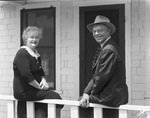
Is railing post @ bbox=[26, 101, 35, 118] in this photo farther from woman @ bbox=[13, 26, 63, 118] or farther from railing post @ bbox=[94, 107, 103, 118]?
railing post @ bbox=[94, 107, 103, 118]

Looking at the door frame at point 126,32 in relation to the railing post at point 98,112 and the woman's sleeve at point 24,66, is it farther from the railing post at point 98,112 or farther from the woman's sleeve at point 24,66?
the woman's sleeve at point 24,66

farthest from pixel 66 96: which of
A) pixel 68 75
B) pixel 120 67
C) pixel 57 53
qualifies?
pixel 120 67

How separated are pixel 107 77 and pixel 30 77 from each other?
871mm

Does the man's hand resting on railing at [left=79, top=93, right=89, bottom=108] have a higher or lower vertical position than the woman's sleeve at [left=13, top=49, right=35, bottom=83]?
lower

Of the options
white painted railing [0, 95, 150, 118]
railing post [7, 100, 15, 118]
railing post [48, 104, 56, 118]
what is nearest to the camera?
white painted railing [0, 95, 150, 118]

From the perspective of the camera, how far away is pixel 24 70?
3.44m

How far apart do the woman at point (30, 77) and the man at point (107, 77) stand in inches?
22.5

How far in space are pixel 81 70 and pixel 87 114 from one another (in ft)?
9.42

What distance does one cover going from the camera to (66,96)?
20.9 ft

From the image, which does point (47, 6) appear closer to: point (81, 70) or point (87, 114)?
point (81, 70)

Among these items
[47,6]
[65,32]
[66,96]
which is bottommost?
[66,96]

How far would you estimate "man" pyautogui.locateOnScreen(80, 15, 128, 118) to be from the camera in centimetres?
315

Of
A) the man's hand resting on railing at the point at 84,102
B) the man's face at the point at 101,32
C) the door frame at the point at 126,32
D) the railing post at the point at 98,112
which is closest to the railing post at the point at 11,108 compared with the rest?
the man's hand resting on railing at the point at 84,102

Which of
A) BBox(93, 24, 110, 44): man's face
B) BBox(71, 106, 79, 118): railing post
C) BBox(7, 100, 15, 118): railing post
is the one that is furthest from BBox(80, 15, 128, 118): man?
BBox(7, 100, 15, 118): railing post
